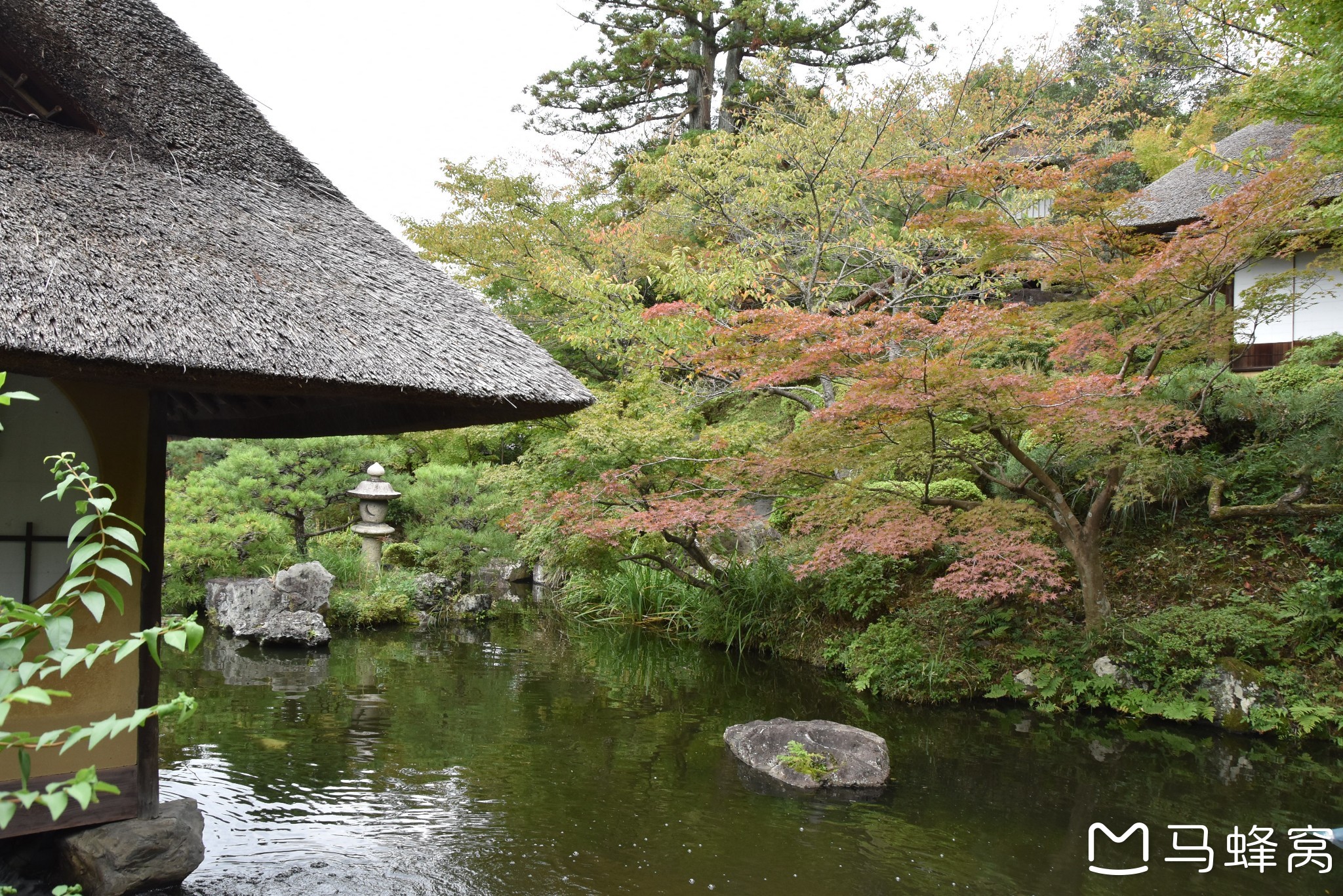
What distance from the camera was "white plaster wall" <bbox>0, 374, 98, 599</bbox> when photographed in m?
3.81

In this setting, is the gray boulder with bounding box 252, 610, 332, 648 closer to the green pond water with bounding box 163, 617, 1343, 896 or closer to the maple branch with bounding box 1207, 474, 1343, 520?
the green pond water with bounding box 163, 617, 1343, 896

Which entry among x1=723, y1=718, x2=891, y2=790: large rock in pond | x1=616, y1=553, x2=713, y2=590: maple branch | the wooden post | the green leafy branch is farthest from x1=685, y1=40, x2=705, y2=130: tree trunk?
the green leafy branch

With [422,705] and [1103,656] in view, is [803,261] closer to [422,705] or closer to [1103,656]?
[1103,656]

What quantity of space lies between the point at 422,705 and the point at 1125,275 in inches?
279

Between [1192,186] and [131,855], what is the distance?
14.4 m

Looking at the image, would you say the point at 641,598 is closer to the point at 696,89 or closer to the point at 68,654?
the point at 68,654

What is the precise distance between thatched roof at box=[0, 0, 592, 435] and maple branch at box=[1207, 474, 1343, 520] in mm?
6550

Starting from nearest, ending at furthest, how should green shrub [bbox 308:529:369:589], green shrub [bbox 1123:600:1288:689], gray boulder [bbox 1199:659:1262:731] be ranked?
1. gray boulder [bbox 1199:659:1262:731]
2. green shrub [bbox 1123:600:1288:689]
3. green shrub [bbox 308:529:369:589]

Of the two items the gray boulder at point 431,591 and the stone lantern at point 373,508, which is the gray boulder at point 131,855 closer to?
the stone lantern at point 373,508

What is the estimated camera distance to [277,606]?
1021 centimetres

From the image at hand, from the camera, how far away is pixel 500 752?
20.2 ft

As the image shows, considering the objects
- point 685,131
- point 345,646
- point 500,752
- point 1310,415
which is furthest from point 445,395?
point 685,131

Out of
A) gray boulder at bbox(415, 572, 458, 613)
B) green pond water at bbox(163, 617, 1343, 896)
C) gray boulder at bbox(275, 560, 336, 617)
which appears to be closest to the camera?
green pond water at bbox(163, 617, 1343, 896)

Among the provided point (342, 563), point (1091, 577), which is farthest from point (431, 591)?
point (1091, 577)
